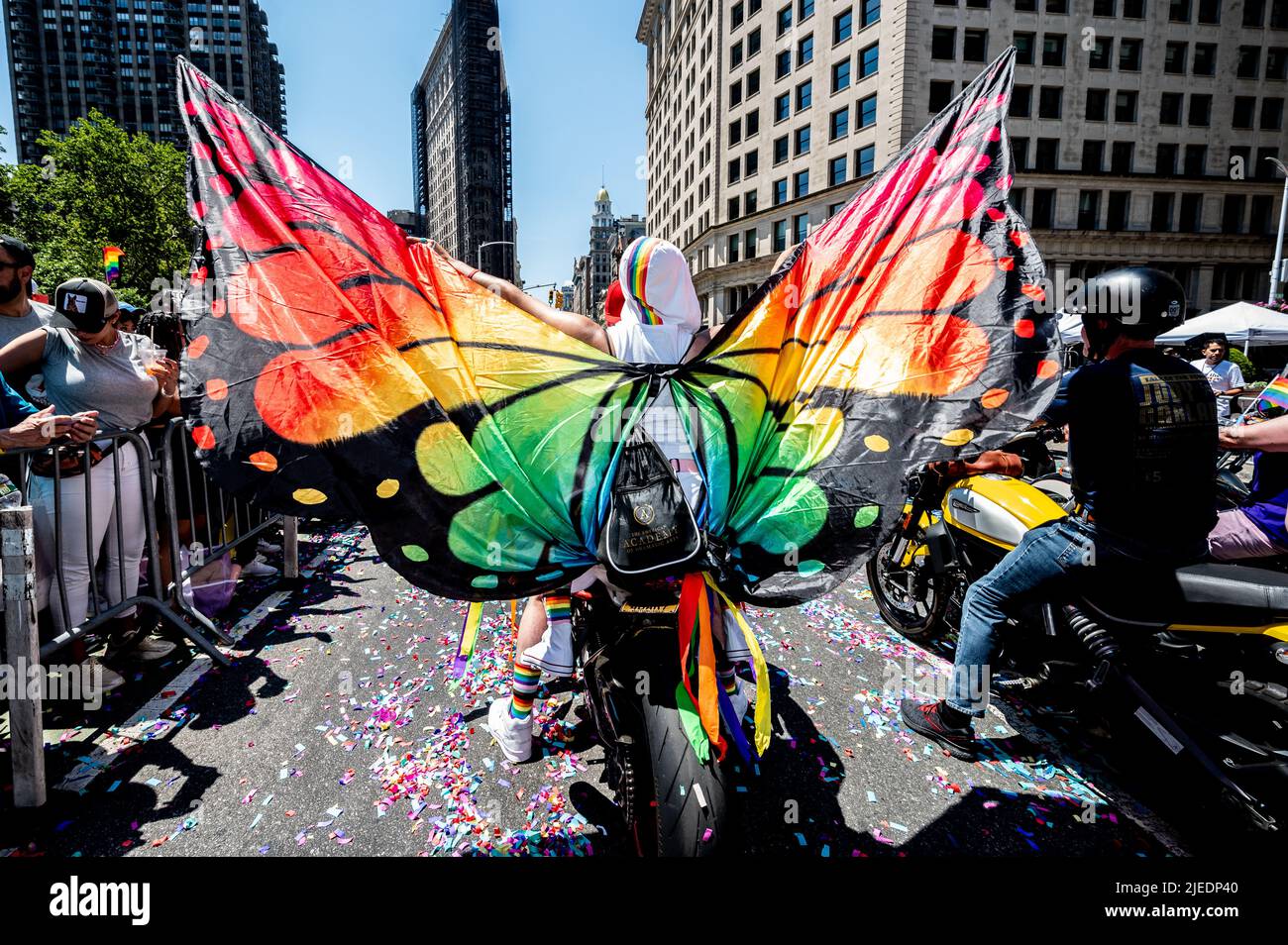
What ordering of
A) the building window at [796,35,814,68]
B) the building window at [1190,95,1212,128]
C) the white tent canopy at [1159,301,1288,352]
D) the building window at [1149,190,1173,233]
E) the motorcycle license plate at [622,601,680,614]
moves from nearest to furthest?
the motorcycle license plate at [622,601,680,614]
the white tent canopy at [1159,301,1288,352]
the building window at [1190,95,1212,128]
the building window at [1149,190,1173,233]
the building window at [796,35,814,68]

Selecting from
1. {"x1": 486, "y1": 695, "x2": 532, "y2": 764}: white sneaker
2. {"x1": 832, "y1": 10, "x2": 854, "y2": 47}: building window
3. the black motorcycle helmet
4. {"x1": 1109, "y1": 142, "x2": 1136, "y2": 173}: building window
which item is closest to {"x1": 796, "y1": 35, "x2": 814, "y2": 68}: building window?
{"x1": 832, "y1": 10, "x2": 854, "y2": 47}: building window

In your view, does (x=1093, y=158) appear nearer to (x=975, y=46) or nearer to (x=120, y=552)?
(x=975, y=46)

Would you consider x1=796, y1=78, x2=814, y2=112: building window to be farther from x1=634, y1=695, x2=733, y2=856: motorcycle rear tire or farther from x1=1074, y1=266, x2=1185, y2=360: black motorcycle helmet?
x1=634, y1=695, x2=733, y2=856: motorcycle rear tire

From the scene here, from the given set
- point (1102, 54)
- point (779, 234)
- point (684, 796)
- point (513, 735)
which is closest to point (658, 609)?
point (684, 796)

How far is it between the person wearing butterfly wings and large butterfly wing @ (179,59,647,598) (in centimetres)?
13

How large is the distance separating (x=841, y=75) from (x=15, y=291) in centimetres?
4322

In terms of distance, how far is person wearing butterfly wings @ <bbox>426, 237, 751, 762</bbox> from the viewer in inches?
97.7

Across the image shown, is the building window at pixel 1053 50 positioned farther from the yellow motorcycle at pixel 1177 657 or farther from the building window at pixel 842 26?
the yellow motorcycle at pixel 1177 657

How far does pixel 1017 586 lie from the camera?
3000mm

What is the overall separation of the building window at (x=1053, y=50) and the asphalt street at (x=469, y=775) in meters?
45.1

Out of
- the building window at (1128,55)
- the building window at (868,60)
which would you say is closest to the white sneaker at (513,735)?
the building window at (868,60)

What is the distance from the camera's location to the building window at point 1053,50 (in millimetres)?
35406
